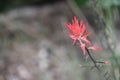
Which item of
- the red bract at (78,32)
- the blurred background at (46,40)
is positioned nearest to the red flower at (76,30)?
the red bract at (78,32)

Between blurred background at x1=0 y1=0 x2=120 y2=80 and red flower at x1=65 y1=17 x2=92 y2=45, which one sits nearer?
red flower at x1=65 y1=17 x2=92 y2=45

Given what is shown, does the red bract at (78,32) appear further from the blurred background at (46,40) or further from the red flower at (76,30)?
the blurred background at (46,40)

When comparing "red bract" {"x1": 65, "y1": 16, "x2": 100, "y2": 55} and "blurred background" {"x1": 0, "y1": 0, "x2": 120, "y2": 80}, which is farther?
"blurred background" {"x1": 0, "y1": 0, "x2": 120, "y2": 80}

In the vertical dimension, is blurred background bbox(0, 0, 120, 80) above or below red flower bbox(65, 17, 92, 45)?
below

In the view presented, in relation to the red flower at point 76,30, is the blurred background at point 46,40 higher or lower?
lower

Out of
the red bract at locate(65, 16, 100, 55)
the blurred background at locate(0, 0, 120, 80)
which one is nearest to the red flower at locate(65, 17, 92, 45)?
the red bract at locate(65, 16, 100, 55)

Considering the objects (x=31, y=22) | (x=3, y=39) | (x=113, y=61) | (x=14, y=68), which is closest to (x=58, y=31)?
(x=31, y=22)

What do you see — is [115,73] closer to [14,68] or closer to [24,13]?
[14,68]

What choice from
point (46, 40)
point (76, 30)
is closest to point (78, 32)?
point (76, 30)

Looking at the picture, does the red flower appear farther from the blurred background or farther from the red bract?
the blurred background
